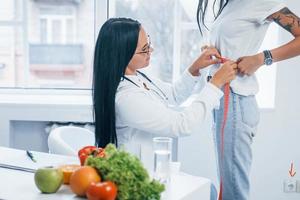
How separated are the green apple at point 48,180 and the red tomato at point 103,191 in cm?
15

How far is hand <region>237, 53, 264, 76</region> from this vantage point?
1.61 metres

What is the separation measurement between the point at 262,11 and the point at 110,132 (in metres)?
0.72

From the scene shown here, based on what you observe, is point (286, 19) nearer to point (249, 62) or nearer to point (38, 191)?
point (249, 62)

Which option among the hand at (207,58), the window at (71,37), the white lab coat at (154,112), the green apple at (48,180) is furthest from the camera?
the window at (71,37)

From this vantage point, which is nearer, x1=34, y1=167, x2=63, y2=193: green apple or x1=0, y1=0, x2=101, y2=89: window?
x1=34, y1=167, x2=63, y2=193: green apple

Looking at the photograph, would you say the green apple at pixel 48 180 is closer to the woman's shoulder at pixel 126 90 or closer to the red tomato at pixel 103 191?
the red tomato at pixel 103 191

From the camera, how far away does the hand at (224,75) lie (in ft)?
5.24

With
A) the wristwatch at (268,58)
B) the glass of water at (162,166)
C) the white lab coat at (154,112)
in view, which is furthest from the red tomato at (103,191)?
the wristwatch at (268,58)

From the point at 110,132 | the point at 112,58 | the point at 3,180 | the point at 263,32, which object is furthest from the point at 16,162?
the point at 263,32

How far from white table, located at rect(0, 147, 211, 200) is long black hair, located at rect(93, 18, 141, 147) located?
187 mm

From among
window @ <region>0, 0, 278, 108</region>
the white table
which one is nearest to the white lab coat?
the white table

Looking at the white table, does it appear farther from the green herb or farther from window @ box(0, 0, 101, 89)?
window @ box(0, 0, 101, 89)

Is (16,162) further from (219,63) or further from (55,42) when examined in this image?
(55,42)

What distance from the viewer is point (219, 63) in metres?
1.74
